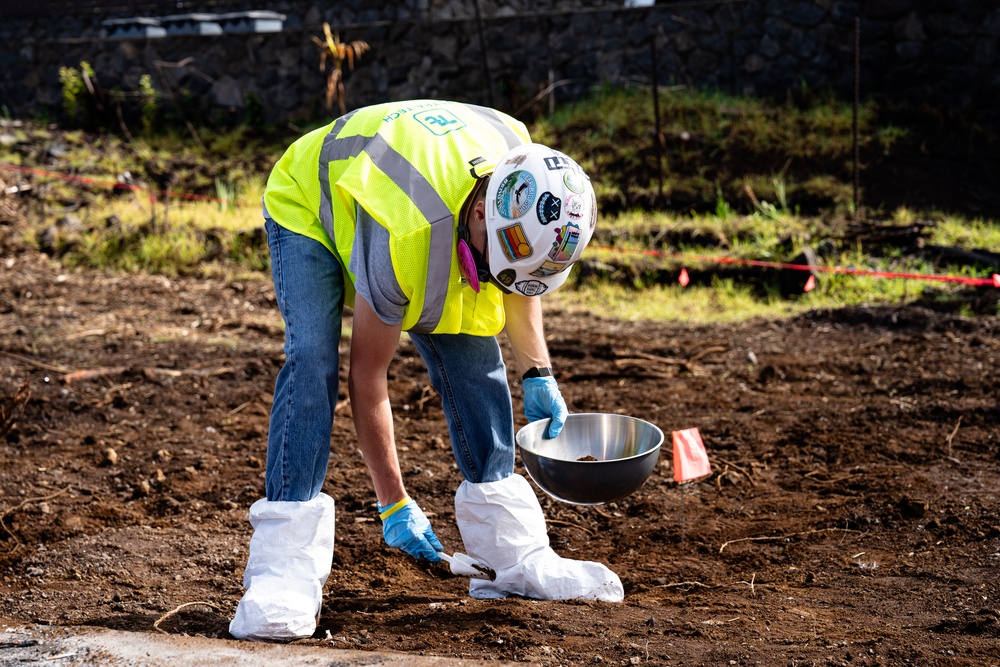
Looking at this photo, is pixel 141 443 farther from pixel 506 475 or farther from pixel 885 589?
pixel 885 589

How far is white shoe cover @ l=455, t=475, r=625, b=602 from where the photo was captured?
280cm

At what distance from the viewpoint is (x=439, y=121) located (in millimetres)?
2521

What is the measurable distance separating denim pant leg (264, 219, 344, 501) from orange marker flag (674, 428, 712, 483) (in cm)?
94

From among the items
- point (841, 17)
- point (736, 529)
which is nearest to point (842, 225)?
point (841, 17)

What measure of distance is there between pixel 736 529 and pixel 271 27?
31.9 ft

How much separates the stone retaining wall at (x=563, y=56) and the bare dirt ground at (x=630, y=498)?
3933mm

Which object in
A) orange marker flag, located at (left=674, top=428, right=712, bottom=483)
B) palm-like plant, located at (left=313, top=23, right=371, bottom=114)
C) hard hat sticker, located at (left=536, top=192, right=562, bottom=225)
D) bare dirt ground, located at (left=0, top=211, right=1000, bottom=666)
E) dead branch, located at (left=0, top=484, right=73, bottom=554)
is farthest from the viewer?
palm-like plant, located at (left=313, top=23, right=371, bottom=114)

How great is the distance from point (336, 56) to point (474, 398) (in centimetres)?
815

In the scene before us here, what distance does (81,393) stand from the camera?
4797 millimetres

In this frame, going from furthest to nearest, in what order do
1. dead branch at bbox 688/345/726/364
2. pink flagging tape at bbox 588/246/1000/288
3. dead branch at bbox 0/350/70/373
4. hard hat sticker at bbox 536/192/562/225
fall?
pink flagging tape at bbox 588/246/1000/288
dead branch at bbox 688/345/726/364
dead branch at bbox 0/350/70/373
hard hat sticker at bbox 536/192/562/225

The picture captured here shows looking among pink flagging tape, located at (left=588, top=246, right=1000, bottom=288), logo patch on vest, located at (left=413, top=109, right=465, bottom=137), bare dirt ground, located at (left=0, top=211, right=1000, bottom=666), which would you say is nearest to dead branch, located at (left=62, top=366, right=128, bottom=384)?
bare dirt ground, located at (left=0, top=211, right=1000, bottom=666)

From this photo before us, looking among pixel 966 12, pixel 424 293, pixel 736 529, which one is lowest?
pixel 736 529

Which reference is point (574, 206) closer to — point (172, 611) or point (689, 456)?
point (689, 456)

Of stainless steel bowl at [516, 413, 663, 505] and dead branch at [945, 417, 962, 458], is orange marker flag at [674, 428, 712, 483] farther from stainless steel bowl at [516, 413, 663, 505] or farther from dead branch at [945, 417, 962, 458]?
dead branch at [945, 417, 962, 458]
